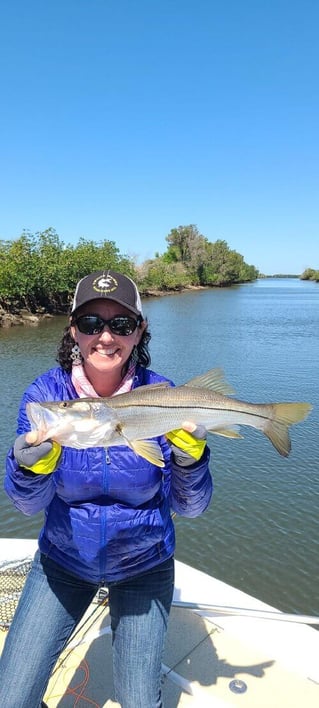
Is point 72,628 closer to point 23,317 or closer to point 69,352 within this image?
point 69,352

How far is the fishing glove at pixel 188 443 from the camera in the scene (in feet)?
9.35

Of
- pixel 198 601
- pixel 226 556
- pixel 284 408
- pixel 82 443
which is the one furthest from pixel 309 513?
pixel 82 443

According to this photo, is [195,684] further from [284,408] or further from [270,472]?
[270,472]

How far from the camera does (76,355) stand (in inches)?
130

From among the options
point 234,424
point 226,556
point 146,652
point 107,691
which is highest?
point 234,424

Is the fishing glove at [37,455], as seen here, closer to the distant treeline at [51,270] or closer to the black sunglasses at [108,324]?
the black sunglasses at [108,324]

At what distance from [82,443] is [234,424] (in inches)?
38.9

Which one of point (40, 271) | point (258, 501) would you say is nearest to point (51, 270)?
point (40, 271)

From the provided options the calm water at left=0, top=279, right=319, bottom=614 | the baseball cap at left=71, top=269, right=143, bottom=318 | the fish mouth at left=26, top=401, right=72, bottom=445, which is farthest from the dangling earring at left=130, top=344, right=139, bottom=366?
the calm water at left=0, top=279, right=319, bottom=614

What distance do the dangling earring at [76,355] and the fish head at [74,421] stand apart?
573mm

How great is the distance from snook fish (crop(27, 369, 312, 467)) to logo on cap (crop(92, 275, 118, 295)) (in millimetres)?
648

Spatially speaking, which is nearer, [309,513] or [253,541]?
[253,541]

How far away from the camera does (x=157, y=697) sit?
2.91 meters

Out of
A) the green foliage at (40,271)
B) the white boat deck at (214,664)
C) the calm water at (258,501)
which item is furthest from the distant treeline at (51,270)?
the white boat deck at (214,664)
